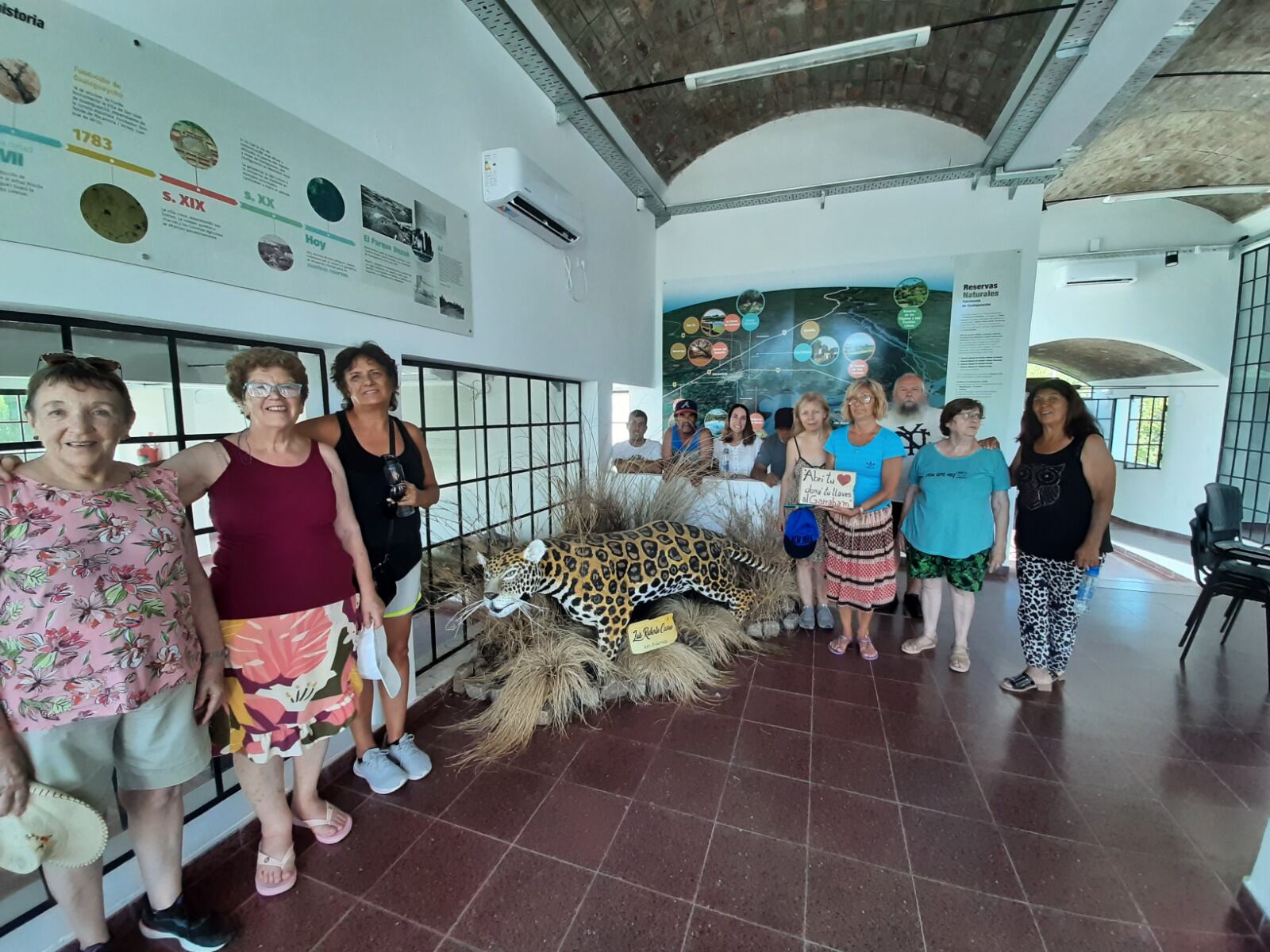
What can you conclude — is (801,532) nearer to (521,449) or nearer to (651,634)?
(651,634)

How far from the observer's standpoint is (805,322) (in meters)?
4.81

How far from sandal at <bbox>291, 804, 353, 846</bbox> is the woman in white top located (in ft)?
9.56

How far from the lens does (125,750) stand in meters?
1.09

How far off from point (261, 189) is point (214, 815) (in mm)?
1985

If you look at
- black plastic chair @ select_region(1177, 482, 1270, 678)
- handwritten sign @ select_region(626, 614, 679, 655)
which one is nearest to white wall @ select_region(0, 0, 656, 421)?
handwritten sign @ select_region(626, 614, 679, 655)

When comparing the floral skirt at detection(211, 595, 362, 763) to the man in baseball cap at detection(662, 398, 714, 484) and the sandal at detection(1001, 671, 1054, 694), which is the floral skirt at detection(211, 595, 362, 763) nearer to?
the man in baseball cap at detection(662, 398, 714, 484)

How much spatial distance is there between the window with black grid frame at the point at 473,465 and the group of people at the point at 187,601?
787mm

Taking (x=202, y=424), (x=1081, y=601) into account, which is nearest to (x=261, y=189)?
(x=202, y=424)

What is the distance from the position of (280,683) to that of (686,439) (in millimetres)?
3296

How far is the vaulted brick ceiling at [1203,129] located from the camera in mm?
3117

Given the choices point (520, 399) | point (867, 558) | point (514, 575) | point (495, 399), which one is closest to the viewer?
point (514, 575)

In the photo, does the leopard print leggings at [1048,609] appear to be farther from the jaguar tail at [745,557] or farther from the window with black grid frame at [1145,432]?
the window with black grid frame at [1145,432]

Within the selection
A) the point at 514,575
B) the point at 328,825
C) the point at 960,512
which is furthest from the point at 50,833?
the point at 960,512

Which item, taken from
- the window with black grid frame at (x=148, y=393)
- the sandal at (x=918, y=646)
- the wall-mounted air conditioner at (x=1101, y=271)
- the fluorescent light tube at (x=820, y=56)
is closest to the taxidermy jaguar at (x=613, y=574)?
the sandal at (x=918, y=646)
